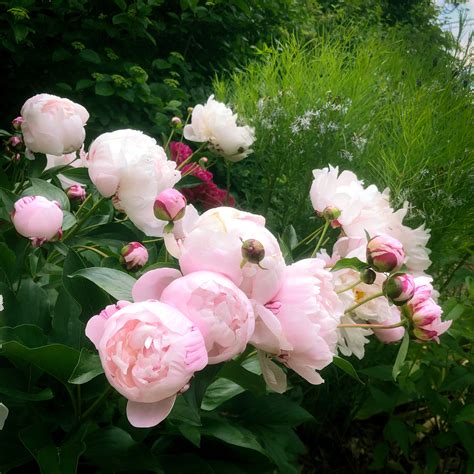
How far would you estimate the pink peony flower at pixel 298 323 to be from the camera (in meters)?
0.47

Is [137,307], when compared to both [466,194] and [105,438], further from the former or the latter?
[466,194]

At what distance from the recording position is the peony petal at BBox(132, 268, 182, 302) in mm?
472

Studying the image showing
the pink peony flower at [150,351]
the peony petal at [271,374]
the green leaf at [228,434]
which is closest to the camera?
the pink peony flower at [150,351]

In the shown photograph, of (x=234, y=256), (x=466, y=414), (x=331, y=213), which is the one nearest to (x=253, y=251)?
(x=234, y=256)

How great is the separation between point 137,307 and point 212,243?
82 mm

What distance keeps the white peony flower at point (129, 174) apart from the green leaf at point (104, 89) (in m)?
1.24

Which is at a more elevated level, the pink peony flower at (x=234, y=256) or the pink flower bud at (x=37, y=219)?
the pink peony flower at (x=234, y=256)

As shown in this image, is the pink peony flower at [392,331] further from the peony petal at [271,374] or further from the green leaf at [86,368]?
the green leaf at [86,368]

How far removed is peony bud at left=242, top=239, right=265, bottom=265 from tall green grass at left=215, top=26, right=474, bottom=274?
759 millimetres

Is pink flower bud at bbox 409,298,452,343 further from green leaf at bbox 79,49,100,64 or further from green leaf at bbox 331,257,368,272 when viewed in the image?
green leaf at bbox 79,49,100,64

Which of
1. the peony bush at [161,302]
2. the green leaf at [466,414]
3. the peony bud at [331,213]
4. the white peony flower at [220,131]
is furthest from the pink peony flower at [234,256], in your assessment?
the green leaf at [466,414]

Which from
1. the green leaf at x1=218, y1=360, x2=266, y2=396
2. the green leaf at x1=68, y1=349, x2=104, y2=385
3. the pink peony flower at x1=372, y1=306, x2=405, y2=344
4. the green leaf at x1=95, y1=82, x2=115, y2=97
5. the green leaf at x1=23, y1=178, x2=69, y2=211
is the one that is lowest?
the green leaf at x1=95, y1=82, x2=115, y2=97

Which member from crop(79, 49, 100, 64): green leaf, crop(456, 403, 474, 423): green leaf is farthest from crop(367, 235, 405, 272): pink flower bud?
crop(79, 49, 100, 64): green leaf

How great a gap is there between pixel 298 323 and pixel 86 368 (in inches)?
7.9
